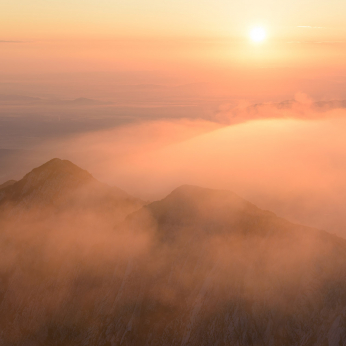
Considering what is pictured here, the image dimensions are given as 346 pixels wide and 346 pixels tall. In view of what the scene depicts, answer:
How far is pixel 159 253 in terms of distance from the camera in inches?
3595

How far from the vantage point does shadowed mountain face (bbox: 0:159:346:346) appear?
78.6 metres

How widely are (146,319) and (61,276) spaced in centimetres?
2551

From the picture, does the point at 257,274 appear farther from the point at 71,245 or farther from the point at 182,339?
the point at 71,245

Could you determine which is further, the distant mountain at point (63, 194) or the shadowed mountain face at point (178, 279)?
the distant mountain at point (63, 194)

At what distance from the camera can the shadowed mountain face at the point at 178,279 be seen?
78562 mm

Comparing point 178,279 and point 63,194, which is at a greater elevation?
point 63,194

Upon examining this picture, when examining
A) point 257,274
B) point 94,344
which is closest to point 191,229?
point 257,274

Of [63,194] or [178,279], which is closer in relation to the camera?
[178,279]

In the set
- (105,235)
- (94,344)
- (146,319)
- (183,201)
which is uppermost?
(183,201)

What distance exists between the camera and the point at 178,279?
86438 mm

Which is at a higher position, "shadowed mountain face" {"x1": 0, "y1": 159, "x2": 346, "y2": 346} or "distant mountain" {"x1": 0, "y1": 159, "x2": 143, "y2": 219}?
"distant mountain" {"x1": 0, "y1": 159, "x2": 143, "y2": 219}

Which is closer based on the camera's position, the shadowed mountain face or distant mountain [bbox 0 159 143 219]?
the shadowed mountain face

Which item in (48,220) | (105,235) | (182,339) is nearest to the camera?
(182,339)

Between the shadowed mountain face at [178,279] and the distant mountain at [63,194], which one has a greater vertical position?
the distant mountain at [63,194]
